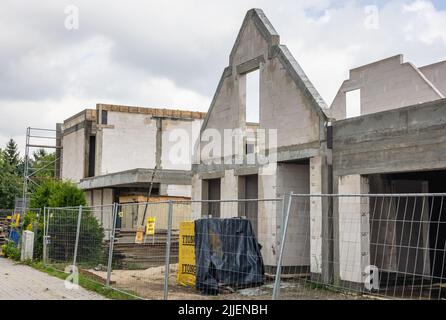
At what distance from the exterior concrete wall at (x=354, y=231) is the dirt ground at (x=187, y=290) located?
0.88 m

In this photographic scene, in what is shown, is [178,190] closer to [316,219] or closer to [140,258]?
[140,258]

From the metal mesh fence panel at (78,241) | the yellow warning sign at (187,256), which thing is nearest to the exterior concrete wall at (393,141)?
the yellow warning sign at (187,256)

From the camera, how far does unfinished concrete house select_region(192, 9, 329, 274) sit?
599 inches

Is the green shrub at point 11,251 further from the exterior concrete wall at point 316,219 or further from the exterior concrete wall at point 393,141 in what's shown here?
the exterior concrete wall at point 393,141

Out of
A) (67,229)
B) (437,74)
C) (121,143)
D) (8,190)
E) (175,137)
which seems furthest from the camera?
(8,190)

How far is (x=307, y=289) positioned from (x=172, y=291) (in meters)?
3.19

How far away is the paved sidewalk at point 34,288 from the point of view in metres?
11.9

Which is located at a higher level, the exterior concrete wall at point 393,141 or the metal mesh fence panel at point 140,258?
the exterior concrete wall at point 393,141

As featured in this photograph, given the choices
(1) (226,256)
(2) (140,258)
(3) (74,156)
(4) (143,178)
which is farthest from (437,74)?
(3) (74,156)

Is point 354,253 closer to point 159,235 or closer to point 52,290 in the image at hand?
point 159,235

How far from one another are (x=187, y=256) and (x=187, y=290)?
3.20 ft

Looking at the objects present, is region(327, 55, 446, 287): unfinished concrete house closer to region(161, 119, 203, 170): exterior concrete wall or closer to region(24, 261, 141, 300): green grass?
region(24, 261, 141, 300): green grass

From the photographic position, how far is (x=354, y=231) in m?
14.0

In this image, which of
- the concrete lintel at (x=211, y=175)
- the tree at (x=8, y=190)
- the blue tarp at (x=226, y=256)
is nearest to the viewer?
the blue tarp at (x=226, y=256)
